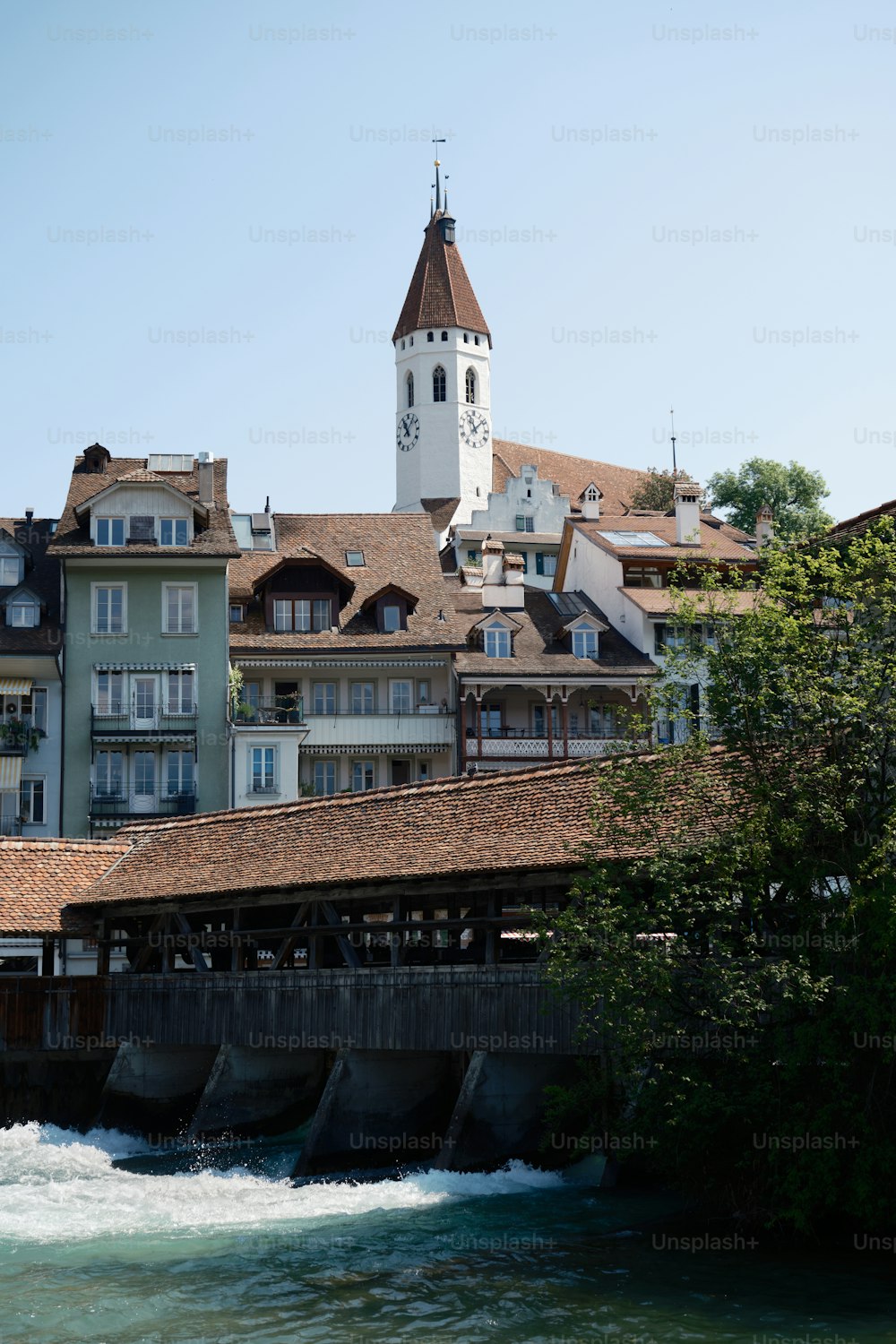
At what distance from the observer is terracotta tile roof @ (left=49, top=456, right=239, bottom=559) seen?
4038 centimetres

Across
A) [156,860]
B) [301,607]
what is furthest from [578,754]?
[156,860]

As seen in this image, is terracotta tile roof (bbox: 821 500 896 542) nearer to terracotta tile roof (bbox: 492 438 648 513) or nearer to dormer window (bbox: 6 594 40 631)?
dormer window (bbox: 6 594 40 631)

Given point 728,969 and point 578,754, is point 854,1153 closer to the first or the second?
point 728,969

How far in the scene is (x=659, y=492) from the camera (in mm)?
74500

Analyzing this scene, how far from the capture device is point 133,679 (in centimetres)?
4084

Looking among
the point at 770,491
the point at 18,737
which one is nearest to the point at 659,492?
the point at 770,491

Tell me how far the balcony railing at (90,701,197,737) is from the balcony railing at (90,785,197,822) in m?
1.37

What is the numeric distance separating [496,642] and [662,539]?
7773 mm

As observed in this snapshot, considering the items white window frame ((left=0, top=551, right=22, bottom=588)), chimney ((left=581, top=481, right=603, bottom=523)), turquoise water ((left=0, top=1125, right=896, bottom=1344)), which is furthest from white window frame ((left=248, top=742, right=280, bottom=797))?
turquoise water ((left=0, top=1125, right=896, bottom=1344))

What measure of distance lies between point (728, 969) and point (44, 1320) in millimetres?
6734

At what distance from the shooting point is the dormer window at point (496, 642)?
44.4 m

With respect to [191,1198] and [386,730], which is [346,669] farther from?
[191,1198]

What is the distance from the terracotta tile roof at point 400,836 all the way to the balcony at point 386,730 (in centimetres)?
1431

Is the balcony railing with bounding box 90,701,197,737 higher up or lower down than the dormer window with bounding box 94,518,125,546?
lower down
